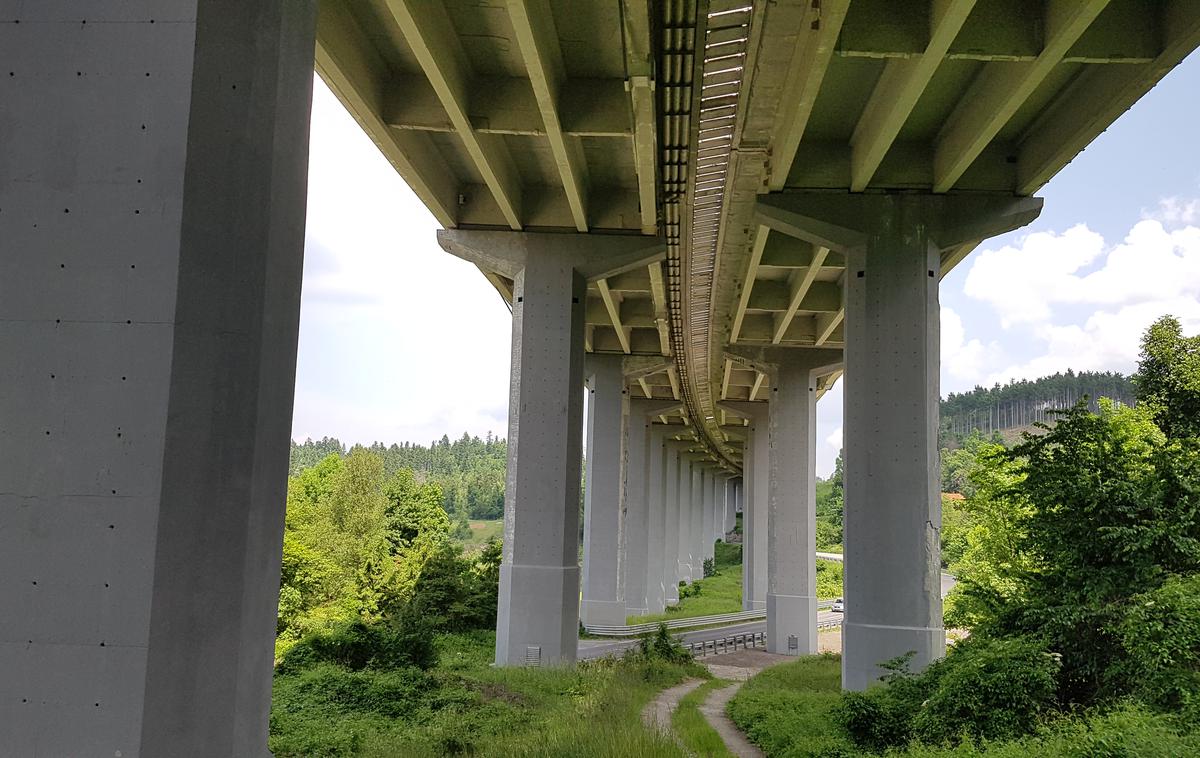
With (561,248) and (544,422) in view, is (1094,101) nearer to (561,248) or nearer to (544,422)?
(561,248)

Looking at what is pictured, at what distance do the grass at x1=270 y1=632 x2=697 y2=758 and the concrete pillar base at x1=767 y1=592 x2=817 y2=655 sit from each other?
14.1m

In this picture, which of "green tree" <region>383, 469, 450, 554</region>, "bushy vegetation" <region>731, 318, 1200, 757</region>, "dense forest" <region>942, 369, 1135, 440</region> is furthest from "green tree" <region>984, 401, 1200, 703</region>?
"dense forest" <region>942, 369, 1135, 440</region>

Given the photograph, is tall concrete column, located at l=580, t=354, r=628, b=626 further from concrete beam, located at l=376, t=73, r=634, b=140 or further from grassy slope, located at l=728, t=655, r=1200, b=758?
concrete beam, located at l=376, t=73, r=634, b=140

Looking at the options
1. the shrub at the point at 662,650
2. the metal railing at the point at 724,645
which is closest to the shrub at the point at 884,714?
the shrub at the point at 662,650

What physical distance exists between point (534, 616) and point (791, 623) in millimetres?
15939

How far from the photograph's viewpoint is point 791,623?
114ft

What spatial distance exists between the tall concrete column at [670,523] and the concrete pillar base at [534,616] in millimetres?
35532

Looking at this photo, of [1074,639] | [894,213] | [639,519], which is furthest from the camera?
[639,519]

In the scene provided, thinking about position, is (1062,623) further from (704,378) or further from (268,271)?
(704,378)

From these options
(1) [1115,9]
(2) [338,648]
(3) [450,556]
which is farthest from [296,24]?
(3) [450,556]

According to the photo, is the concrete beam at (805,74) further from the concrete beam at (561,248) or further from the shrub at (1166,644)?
the shrub at (1166,644)

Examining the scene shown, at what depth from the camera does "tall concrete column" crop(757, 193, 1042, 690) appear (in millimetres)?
18234

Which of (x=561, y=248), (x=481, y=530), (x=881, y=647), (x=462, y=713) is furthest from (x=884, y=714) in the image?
(x=481, y=530)

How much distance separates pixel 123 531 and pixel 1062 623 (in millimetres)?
11503
